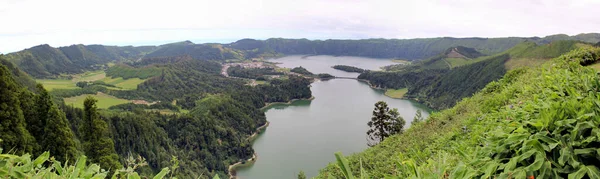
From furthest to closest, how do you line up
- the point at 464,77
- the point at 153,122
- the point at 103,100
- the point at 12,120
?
the point at 464,77 → the point at 103,100 → the point at 153,122 → the point at 12,120

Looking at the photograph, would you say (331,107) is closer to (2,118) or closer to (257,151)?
(257,151)

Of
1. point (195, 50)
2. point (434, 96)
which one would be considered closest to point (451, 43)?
point (434, 96)

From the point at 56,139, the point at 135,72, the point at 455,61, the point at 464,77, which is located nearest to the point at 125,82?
the point at 135,72

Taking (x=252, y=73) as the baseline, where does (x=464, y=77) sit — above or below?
above

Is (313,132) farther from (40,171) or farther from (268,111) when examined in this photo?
(40,171)

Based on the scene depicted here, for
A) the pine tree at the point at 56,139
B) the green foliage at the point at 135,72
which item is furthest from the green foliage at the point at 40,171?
the green foliage at the point at 135,72

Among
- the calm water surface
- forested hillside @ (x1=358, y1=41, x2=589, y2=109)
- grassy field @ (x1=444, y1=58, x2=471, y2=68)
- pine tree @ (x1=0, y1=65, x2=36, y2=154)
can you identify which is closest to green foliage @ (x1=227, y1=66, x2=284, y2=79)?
the calm water surface

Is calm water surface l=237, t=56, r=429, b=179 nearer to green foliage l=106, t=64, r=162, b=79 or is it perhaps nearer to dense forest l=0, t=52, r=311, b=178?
dense forest l=0, t=52, r=311, b=178
